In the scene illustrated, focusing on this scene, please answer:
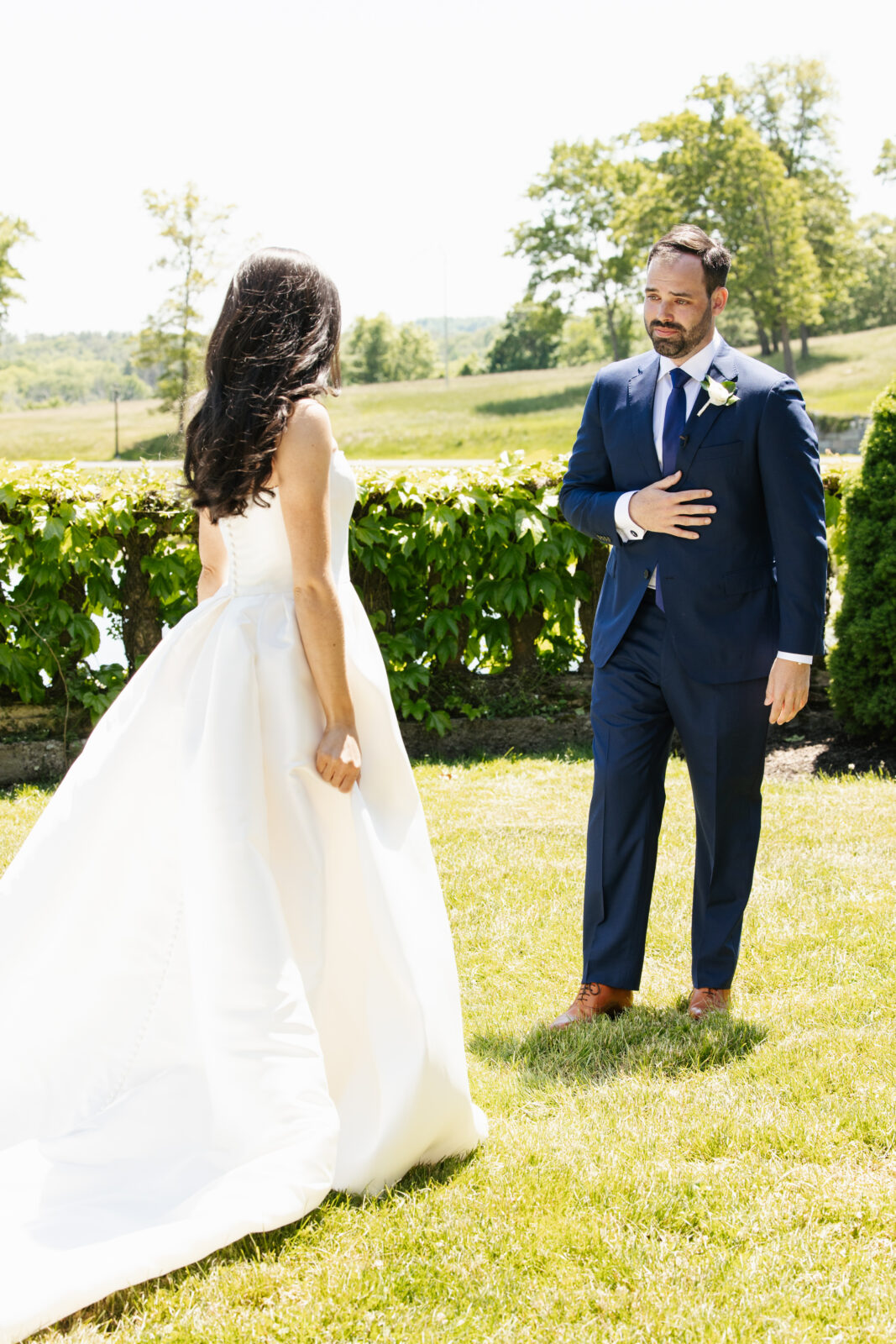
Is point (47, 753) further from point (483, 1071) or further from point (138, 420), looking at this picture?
point (138, 420)

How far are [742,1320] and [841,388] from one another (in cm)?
5064

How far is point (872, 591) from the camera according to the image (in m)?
6.82

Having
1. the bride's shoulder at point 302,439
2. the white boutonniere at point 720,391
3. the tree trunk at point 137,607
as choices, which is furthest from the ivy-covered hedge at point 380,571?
the bride's shoulder at point 302,439

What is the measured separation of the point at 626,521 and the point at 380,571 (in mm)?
3482

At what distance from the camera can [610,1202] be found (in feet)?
9.05

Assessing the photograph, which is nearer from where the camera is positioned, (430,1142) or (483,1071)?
(430,1142)

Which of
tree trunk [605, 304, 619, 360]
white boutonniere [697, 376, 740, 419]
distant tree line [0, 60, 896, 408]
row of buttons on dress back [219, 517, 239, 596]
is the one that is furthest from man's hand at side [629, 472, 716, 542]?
tree trunk [605, 304, 619, 360]

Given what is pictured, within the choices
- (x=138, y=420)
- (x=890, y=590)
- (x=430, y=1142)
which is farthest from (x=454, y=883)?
(x=138, y=420)

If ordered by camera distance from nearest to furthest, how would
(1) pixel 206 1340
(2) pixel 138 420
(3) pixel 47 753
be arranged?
1. (1) pixel 206 1340
2. (3) pixel 47 753
3. (2) pixel 138 420

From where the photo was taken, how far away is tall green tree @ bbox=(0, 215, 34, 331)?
49.0 m

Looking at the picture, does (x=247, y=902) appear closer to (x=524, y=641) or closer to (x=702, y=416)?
(x=702, y=416)

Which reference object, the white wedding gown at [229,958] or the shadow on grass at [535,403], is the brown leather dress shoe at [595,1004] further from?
the shadow on grass at [535,403]

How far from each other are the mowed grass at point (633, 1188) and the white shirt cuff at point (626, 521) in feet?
5.16

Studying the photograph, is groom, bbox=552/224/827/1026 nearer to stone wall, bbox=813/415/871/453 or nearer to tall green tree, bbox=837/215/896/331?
stone wall, bbox=813/415/871/453
